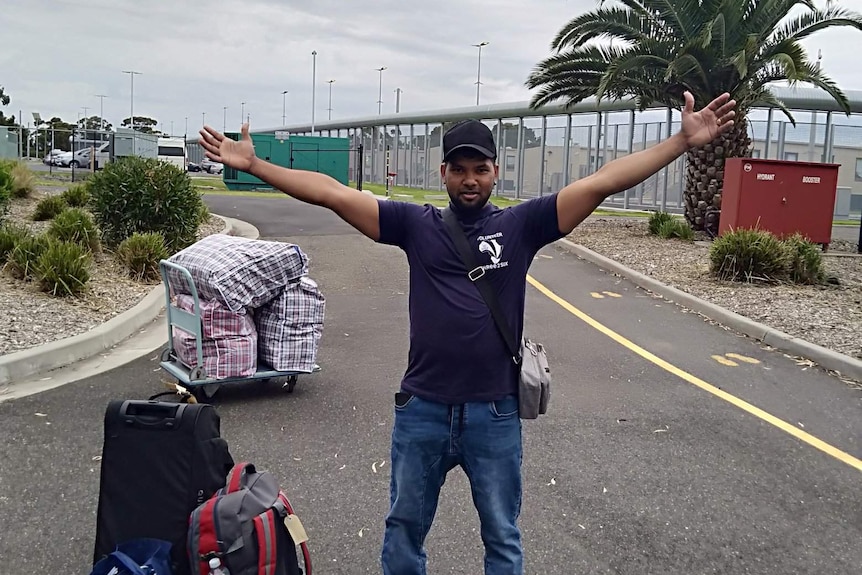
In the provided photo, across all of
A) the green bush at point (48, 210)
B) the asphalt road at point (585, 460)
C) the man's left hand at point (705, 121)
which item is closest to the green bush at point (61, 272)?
the asphalt road at point (585, 460)

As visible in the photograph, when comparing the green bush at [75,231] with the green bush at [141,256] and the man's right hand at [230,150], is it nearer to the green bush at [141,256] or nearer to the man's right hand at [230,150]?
the green bush at [141,256]

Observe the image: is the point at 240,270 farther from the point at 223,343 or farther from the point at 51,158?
the point at 51,158

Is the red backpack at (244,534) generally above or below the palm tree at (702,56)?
below

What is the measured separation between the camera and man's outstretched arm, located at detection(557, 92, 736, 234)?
9.77 feet

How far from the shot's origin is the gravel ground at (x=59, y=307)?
741 centimetres

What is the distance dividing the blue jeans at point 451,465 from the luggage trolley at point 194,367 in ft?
10.8

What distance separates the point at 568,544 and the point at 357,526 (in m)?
1.04

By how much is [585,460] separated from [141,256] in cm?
754

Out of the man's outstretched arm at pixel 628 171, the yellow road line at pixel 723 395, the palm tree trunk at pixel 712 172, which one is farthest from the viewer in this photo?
the palm tree trunk at pixel 712 172

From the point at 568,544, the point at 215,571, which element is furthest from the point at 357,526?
the point at 215,571

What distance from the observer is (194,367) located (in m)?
6.09

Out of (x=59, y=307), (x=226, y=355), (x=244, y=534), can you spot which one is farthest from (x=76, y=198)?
(x=244, y=534)

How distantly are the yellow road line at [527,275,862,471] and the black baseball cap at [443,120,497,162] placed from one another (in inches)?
144

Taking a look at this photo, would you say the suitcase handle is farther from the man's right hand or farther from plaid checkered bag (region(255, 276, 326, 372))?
plaid checkered bag (region(255, 276, 326, 372))
